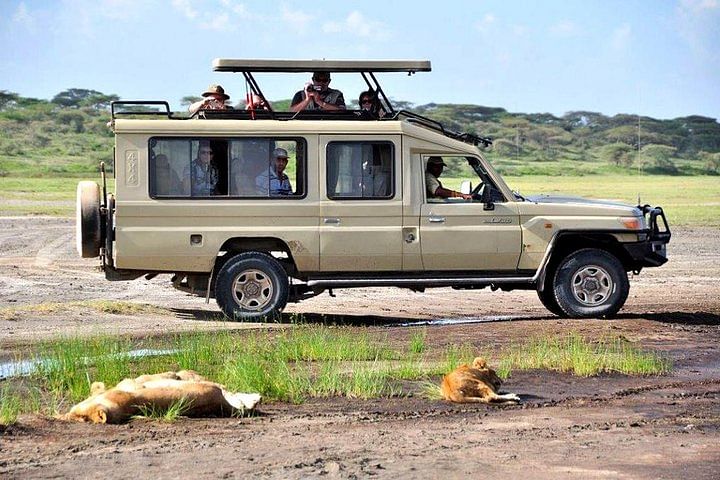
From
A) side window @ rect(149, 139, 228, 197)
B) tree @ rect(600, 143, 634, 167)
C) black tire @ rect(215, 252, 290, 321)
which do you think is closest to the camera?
side window @ rect(149, 139, 228, 197)

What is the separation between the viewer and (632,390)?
10.5 m

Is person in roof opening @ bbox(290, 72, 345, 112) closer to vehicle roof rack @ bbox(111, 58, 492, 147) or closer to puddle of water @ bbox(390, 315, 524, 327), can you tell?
vehicle roof rack @ bbox(111, 58, 492, 147)

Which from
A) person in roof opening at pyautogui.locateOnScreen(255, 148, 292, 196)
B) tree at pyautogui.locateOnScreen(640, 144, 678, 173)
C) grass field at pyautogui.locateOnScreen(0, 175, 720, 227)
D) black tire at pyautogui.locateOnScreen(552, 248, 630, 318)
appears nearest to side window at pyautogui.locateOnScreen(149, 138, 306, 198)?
person in roof opening at pyautogui.locateOnScreen(255, 148, 292, 196)

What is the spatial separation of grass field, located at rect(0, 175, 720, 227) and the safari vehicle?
13.0 metres

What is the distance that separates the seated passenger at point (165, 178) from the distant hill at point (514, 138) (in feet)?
124

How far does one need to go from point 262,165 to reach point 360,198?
0.99 meters

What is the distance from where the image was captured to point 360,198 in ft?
47.3

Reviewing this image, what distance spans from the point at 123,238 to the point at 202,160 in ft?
3.44

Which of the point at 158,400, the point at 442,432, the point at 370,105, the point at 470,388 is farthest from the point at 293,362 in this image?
the point at 370,105

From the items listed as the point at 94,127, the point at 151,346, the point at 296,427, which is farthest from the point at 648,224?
Result: the point at 94,127

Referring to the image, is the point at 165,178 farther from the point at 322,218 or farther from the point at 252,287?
the point at 322,218

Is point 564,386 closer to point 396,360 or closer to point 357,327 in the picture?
point 396,360

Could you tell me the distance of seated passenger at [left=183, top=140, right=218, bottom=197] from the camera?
1422 centimetres

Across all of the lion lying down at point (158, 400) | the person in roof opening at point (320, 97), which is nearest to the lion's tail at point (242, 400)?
the lion lying down at point (158, 400)
